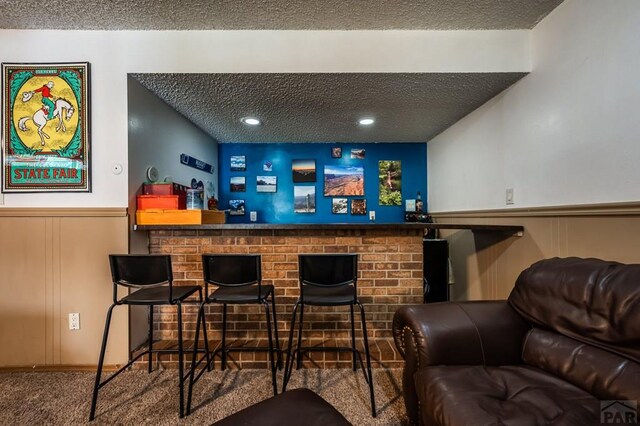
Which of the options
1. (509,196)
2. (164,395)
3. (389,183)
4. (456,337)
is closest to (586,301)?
(456,337)

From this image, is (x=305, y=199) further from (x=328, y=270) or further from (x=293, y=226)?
(x=328, y=270)

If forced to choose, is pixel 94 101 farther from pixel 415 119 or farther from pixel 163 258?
pixel 415 119

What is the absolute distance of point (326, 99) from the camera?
2.54 meters

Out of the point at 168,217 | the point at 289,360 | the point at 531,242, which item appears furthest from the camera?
the point at 168,217

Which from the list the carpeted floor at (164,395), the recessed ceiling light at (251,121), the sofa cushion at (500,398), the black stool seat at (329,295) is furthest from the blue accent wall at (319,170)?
the sofa cushion at (500,398)

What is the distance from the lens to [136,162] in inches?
85.9

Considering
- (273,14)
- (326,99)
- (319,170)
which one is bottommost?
(319,170)

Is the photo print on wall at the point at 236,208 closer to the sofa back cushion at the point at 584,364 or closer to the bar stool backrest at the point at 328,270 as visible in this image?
Answer: the bar stool backrest at the point at 328,270

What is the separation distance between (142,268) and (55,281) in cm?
105

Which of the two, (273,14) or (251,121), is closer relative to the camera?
(273,14)

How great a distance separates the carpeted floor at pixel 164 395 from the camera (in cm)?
155

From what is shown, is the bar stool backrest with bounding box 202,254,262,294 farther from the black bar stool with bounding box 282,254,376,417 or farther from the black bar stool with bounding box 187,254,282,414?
the black bar stool with bounding box 282,254,376,417

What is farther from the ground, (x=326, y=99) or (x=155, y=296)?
(x=326, y=99)

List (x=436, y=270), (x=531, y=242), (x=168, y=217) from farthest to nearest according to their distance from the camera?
(x=436, y=270), (x=168, y=217), (x=531, y=242)
